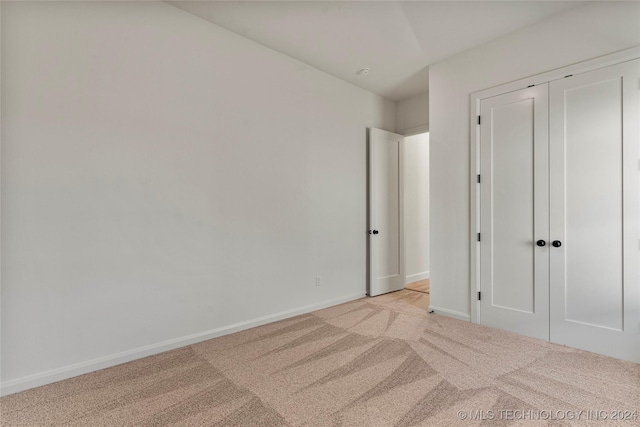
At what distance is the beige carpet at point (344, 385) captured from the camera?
177cm

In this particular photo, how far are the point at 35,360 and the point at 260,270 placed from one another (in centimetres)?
180

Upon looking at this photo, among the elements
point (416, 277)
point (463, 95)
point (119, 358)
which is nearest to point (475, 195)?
point (463, 95)

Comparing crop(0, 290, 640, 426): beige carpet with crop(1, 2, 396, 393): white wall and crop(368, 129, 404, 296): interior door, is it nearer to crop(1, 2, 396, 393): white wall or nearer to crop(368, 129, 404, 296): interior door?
crop(1, 2, 396, 393): white wall

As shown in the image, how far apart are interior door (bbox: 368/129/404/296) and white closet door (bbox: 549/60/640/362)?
2.04 m

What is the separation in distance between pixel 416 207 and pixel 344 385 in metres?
3.87

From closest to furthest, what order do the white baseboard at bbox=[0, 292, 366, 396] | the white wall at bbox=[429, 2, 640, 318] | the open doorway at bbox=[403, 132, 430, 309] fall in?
the white baseboard at bbox=[0, 292, 366, 396] → the white wall at bbox=[429, 2, 640, 318] → the open doorway at bbox=[403, 132, 430, 309]

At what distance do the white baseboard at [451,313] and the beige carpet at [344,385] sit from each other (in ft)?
1.35

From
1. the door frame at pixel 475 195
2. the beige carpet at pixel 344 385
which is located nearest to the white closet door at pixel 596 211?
the beige carpet at pixel 344 385

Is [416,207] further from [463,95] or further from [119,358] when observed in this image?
[119,358]

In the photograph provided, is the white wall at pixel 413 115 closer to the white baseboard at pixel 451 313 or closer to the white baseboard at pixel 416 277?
the white baseboard at pixel 416 277

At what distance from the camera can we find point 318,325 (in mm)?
3229

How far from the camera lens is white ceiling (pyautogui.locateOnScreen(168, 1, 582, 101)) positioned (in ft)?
8.84

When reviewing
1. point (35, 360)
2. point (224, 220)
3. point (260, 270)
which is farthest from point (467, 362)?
point (35, 360)

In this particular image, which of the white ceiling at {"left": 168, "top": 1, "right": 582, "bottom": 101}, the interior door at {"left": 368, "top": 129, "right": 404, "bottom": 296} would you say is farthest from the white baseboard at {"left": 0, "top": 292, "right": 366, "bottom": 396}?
the white ceiling at {"left": 168, "top": 1, "right": 582, "bottom": 101}
